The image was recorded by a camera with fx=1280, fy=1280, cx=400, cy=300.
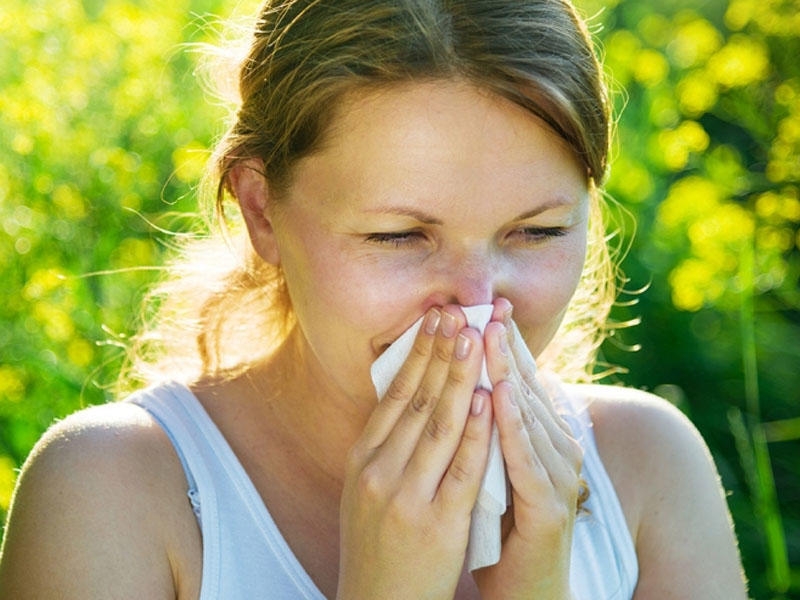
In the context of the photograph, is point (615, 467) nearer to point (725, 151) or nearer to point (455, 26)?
point (455, 26)

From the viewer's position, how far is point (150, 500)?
2199mm

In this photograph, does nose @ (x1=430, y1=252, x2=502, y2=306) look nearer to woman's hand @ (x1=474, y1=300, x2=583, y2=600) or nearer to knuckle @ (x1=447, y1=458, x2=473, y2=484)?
woman's hand @ (x1=474, y1=300, x2=583, y2=600)

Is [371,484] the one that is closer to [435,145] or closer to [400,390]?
[400,390]

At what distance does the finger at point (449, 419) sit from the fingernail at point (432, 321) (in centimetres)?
5

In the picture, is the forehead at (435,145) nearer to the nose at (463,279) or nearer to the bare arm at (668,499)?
the nose at (463,279)

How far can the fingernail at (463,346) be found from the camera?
197 centimetres

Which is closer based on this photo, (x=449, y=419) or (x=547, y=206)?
(x=449, y=419)

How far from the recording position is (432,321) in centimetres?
201

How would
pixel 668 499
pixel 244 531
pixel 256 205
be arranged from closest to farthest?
pixel 244 531
pixel 256 205
pixel 668 499

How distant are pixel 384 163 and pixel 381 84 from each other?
0.47 ft

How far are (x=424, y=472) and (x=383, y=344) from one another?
0.23 m

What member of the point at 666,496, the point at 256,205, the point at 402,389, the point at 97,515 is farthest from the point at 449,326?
the point at 666,496

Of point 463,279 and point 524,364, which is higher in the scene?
point 463,279

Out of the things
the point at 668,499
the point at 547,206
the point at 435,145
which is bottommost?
the point at 668,499
